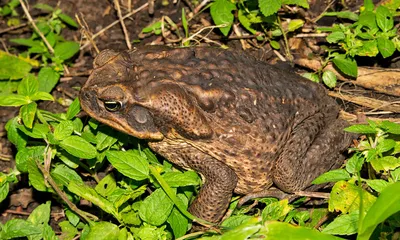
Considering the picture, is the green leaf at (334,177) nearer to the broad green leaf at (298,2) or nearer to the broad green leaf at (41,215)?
the broad green leaf at (298,2)

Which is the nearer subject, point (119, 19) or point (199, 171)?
point (199, 171)

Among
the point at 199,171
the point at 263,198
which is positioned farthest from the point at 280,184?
the point at 199,171

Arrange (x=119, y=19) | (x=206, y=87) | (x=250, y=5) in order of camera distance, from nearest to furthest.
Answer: (x=206, y=87), (x=250, y=5), (x=119, y=19)

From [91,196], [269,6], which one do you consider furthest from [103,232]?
[269,6]

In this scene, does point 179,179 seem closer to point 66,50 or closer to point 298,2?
point 298,2

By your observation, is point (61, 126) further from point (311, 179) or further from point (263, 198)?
point (311, 179)

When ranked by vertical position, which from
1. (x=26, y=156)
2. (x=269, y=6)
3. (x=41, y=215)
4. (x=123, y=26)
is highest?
(x=269, y=6)

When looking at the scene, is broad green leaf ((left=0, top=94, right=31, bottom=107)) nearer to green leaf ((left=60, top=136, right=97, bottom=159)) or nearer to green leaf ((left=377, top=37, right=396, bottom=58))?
green leaf ((left=60, top=136, right=97, bottom=159))
